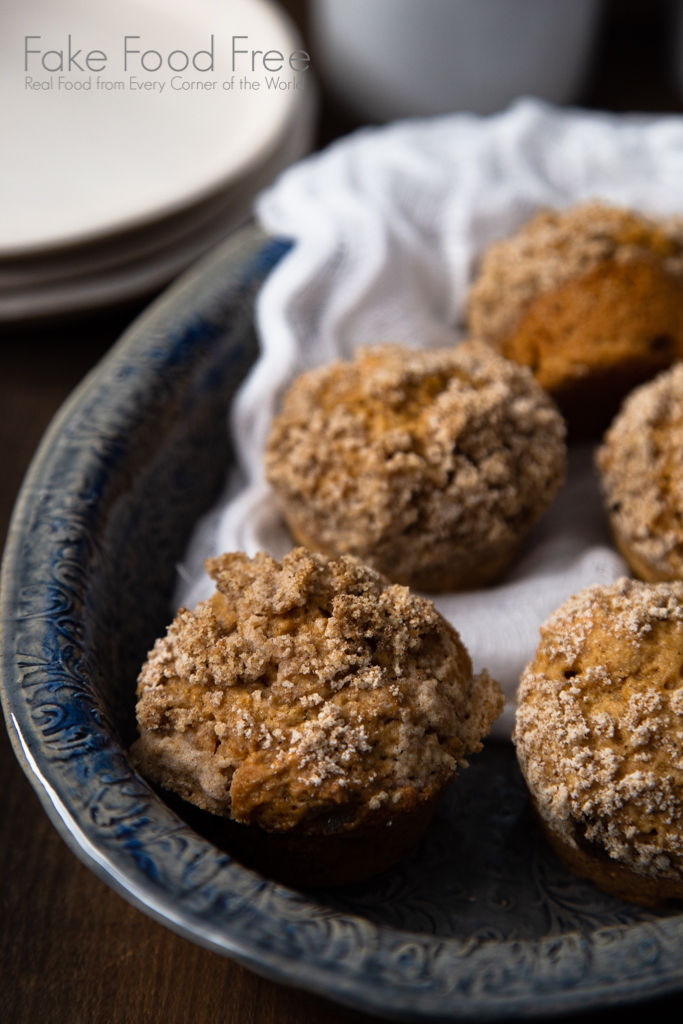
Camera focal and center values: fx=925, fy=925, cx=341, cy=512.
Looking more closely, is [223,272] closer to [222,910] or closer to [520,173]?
[520,173]

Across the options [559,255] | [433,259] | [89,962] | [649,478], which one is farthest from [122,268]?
[89,962]

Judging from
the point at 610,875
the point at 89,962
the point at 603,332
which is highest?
the point at 603,332

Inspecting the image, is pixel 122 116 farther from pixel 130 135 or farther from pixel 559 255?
pixel 559 255

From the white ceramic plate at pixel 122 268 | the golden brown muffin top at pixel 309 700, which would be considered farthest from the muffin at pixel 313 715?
the white ceramic plate at pixel 122 268

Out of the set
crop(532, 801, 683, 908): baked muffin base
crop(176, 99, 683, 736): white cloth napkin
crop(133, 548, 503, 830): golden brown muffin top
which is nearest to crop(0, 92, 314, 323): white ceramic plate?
crop(176, 99, 683, 736): white cloth napkin

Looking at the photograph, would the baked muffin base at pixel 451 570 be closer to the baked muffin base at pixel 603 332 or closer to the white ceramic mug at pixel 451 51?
the baked muffin base at pixel 603 332

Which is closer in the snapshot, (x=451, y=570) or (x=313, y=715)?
(x=313, y=715)
